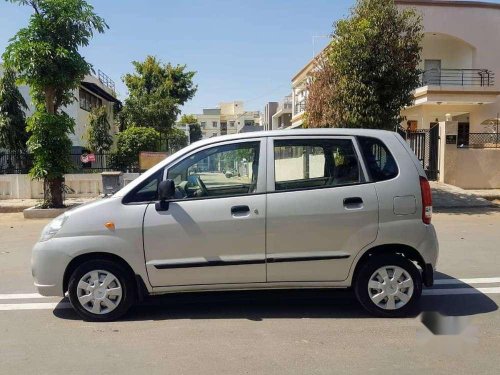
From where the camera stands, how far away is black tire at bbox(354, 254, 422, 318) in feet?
15.6

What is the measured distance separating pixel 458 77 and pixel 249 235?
2333 centimetres

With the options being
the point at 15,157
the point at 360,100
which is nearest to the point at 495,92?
the point at 360,100

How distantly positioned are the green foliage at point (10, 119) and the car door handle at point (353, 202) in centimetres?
1765

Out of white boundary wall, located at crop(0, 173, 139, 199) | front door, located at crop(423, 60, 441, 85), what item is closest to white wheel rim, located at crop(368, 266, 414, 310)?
white boundary wall, located at crop(0, 173, 139, 199)

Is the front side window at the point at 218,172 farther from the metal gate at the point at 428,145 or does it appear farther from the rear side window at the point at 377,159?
the metal gate at the point at 428,145

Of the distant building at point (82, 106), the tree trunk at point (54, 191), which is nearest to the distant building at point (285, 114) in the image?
the distant building at point (82, 106)

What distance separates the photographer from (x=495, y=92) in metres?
22.7

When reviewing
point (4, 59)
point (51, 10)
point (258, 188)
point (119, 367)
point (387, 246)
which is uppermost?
point (51, 10)

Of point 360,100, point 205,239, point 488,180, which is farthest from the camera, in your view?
point 488,180

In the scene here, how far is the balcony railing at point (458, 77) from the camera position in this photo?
23984mm

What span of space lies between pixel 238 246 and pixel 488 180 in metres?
14.6

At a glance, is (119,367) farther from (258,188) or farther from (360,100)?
(360,100)

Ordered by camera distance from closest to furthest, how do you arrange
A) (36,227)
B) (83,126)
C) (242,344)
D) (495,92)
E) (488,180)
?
(242,344) → (36,227) → (488,180) → (495,92) → (83,126)

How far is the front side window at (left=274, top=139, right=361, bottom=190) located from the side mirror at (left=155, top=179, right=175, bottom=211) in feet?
3.32
